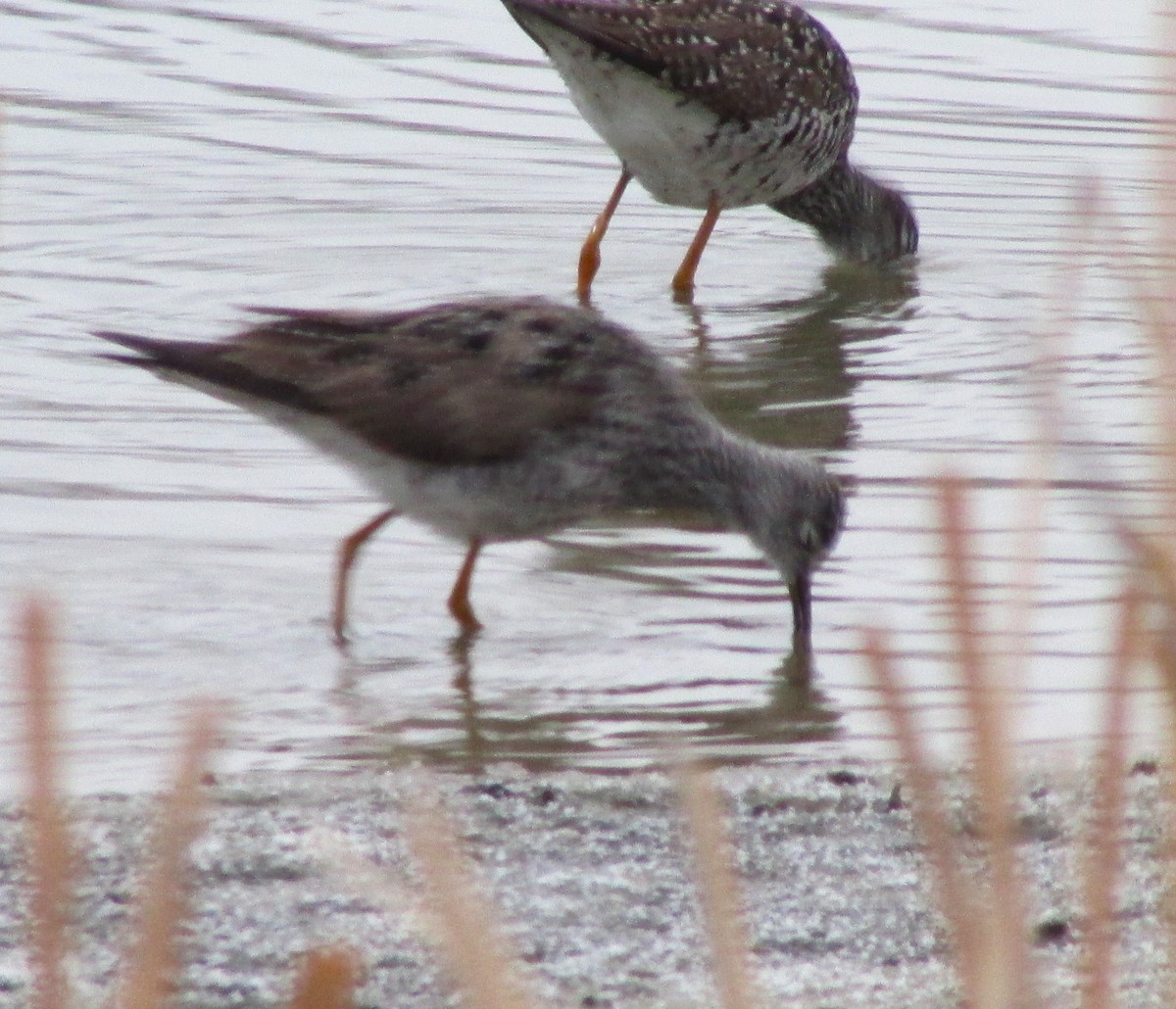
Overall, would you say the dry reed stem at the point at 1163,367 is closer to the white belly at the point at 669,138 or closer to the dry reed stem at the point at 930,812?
the dry reed stem at the point at 930,812

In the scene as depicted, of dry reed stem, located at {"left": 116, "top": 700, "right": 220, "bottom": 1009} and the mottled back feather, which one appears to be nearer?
dry reed stem, located at {"left": 116, "top": 700, "right": 220, "bottom": 1009}

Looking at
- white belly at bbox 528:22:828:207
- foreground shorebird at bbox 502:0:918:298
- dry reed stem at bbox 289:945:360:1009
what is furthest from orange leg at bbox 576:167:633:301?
dry reed stem at bbox 289:945:360:1009

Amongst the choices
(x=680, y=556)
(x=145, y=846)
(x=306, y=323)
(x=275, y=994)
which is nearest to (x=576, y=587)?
(x=680, y=556)

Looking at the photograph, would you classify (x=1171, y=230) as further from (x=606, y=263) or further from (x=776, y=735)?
(x=606, y=263)

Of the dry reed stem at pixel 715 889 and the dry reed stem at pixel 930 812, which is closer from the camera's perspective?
the dry reed stem at pixel 930 812

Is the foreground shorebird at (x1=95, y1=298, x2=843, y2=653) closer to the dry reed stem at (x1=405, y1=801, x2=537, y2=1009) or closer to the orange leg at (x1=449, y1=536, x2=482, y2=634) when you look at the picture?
the orange leg at (x1=449, y1=536, x2=482, y2=634)

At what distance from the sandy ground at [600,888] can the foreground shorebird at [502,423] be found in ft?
3.95

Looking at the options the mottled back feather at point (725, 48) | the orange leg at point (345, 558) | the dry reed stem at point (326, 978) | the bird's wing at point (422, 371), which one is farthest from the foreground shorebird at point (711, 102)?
the dry reed stem at point (326, 978)

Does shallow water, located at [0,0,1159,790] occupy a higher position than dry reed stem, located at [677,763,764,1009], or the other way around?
dry reed stem, located at [677,763,764,1009]

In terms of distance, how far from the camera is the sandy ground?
13.9ft

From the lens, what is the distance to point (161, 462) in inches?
306

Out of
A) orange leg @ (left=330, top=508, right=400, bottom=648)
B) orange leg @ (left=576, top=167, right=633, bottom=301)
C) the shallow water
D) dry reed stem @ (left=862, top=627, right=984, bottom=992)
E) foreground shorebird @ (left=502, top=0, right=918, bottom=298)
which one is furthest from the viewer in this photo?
orange leg @ (left=576, top=167, right=633, bottom=301)

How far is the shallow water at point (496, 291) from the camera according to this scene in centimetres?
590

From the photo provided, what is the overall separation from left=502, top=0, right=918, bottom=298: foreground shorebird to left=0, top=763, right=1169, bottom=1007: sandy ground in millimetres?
4872
